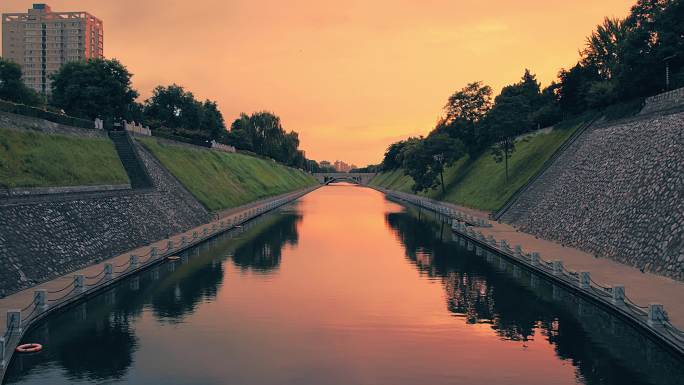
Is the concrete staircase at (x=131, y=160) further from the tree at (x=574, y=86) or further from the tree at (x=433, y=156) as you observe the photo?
the tree at (x=574, y=86)

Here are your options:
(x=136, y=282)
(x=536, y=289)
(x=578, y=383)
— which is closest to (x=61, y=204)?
(x=136, y=282)

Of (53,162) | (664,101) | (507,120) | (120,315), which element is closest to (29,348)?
(120,315)

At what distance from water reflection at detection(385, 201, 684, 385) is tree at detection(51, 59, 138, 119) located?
71.4 metres

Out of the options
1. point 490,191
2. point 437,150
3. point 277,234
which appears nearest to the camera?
point 277,234

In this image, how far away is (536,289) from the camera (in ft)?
87.1

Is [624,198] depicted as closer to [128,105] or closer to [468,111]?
Result: [468,111]

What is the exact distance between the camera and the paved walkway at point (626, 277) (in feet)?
68.9

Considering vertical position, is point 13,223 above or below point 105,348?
above

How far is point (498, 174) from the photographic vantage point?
255 ft

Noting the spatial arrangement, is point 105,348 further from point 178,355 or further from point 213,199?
point 213,199

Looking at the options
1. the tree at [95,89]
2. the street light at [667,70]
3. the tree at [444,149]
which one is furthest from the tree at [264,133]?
the street light at [667,70]

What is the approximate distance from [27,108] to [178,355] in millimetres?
31989

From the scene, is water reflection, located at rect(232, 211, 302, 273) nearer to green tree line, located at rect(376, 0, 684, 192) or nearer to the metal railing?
the metal railing

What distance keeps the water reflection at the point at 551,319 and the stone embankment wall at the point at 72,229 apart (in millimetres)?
18911
